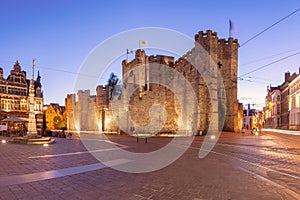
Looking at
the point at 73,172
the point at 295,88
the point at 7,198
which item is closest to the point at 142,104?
the point at 73,172

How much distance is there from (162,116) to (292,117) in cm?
3424

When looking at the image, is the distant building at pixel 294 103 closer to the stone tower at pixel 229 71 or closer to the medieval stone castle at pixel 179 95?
the stone tower at pixel 229 71

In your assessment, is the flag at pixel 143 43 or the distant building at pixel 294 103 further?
the distant building at pixel 294 103

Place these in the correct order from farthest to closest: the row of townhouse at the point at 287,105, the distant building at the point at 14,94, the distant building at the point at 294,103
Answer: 1. the row of townhouse at the point at 287,105
2. the distant building at the point at 294,103
3. the distant building at the point at 14,94

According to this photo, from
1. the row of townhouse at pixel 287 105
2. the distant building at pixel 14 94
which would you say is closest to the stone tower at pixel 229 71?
the row of townhouse at pixel 287 105

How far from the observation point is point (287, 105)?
5291 centimetres

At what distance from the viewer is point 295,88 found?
1813 inches

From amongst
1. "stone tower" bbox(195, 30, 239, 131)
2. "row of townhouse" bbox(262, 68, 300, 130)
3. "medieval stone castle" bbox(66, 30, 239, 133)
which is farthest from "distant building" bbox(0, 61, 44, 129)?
"row of townhouse" bbox(262, 68, 300, 130)

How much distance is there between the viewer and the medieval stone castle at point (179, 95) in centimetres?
2550

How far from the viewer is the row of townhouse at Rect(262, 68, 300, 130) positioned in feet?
147

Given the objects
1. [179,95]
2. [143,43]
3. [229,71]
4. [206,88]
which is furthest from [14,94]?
[229,71]

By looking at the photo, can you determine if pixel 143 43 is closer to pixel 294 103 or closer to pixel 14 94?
pixel 14 94

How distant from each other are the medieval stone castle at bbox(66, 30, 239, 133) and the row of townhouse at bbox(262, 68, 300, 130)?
21.3 m

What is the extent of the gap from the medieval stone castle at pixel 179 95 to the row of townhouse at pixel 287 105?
21337mm
